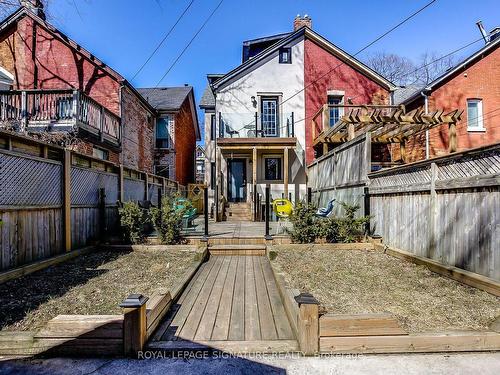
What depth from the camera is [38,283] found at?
3840 millimetres

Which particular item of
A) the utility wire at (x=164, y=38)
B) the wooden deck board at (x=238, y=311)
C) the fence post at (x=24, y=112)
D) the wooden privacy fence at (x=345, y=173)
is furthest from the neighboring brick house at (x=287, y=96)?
the wooden deck board at (x=238, y=311)

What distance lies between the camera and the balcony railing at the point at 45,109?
9.54 meters

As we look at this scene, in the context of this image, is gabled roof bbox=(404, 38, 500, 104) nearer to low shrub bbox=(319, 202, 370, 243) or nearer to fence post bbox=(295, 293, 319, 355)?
low shrub bbox=(319, 202, 370, 243)

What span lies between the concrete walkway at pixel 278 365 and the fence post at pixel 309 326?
9 centimetres

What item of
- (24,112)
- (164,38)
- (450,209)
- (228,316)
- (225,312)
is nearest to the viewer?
(228,316)

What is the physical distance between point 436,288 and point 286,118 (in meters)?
10.3

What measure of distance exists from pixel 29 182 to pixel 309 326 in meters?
4.48

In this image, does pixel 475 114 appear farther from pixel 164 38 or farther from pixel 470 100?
pixel 164 38

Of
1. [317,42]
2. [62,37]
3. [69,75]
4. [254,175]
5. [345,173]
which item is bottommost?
[345,173]

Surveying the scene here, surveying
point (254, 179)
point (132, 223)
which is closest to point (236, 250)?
point (132, 223)

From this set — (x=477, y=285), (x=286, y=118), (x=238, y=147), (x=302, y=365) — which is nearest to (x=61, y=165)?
(x=302, y=365)

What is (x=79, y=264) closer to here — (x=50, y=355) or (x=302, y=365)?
(x=50, y=355)

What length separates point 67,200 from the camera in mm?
5234

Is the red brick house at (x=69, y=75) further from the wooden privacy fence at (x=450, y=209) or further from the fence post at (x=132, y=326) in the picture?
the wooden privacy fence at (x=450, y=209)
